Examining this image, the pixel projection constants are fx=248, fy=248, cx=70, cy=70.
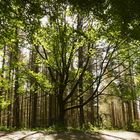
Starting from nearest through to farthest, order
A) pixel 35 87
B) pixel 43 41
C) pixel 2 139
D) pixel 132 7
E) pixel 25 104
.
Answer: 1. pixel 132 7
2. pixel 2 139
3. pixel 43 41
4. pixel 35 87
5. pixel 25 104

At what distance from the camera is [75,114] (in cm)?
3422

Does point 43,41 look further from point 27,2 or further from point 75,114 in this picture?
point 75,114

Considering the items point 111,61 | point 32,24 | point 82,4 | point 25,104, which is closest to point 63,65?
point 111,61

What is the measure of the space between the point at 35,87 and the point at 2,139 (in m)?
7.22

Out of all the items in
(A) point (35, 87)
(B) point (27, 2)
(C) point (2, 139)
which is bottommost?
(C) point (2, 139)

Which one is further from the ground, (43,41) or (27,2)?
(43,41)

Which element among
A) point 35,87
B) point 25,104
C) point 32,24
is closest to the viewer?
point 32,24

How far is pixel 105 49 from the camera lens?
18.0 metres

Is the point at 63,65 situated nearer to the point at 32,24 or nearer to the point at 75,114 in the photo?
the point at 32,24

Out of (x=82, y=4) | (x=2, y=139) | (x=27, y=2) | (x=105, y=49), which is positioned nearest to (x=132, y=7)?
(x=82, y=4)

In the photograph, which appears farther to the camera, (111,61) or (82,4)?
(111,61)

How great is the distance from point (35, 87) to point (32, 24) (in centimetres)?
982

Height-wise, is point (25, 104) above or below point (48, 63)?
below

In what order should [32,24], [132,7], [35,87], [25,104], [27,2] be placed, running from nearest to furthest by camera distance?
[132,7], [27,2], [32,24], [35,87], [25,104]
